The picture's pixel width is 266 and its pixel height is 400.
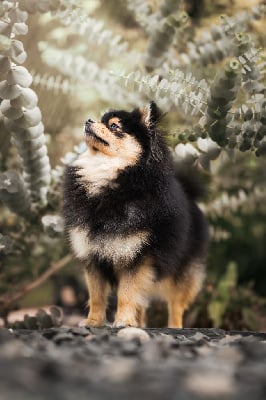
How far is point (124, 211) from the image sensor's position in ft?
11.8

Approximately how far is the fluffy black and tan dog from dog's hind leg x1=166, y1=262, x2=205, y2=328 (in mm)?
507

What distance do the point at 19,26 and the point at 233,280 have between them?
4026 mm

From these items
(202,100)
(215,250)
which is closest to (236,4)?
(215,250)

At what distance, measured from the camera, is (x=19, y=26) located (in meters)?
3.49

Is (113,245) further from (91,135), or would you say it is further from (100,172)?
(91,135)

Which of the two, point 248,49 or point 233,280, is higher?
point 248,49

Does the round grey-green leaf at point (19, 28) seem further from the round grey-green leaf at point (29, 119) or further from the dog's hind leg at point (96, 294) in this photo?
the dog's hind leg at point (96, 294)

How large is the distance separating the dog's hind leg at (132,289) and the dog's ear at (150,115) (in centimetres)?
76

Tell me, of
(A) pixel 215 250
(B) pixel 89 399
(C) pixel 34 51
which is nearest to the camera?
(B) pixel 89 399

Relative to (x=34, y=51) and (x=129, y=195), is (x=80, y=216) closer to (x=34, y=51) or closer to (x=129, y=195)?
(x=129, y=195)

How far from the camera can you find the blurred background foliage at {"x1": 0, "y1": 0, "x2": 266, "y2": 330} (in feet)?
12.0

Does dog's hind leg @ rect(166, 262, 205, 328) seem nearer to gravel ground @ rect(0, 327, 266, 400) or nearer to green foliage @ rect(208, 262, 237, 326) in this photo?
green foliage @ rect(208, 262, 237, 326)

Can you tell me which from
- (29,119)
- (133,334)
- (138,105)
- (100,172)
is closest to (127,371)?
(133,334)

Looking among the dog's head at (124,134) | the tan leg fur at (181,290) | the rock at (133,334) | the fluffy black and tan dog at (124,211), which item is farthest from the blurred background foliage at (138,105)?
the rock at (133,334)
